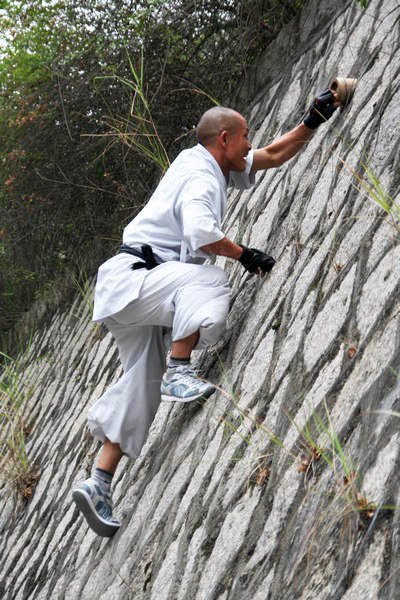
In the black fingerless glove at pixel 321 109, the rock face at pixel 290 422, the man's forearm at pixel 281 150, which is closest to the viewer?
the rock face at pixel 290 422

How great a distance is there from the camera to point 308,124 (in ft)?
12.7

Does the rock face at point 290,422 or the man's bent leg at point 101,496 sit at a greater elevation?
the rock face at point 290,422

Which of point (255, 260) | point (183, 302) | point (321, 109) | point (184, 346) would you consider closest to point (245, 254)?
point (255, 260)

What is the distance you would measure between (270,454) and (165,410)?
140 centimetres

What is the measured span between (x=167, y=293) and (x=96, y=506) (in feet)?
2.87

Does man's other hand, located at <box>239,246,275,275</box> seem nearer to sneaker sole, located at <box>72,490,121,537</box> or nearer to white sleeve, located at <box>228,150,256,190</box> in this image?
white sleeve, located at <box>228,150,256,190</box>

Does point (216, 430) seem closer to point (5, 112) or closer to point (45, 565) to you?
point (45, 565)

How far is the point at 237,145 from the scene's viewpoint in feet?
11.9

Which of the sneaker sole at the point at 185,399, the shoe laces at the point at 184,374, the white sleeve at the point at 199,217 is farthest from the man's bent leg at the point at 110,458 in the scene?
the white sleeve at the point at 199,217

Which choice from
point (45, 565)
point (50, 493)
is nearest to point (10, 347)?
point (50, 493)

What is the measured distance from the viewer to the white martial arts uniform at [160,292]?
330 centimetres

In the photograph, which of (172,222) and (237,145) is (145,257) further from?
(237,145)

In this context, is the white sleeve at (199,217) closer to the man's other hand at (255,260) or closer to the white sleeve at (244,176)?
the man's other hand at (255,260)

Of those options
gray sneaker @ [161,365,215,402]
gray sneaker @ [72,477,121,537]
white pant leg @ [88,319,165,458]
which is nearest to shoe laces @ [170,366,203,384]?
gray sneaker @ [161,365,215,402]
